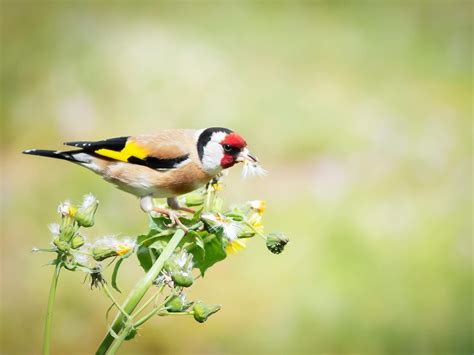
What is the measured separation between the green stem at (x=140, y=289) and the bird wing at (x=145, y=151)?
34cm

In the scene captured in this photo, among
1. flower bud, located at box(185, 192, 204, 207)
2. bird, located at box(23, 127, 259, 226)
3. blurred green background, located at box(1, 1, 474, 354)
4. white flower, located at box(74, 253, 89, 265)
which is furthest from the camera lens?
blurred green background, located at box(1, 1, 474, 354)

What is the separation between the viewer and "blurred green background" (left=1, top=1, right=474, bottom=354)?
2475 mm

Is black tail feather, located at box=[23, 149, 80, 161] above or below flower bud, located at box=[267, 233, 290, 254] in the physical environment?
below

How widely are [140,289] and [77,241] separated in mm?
112

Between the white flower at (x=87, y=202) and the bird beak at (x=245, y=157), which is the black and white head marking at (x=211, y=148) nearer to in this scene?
the bird beak at (x=245, y=157)

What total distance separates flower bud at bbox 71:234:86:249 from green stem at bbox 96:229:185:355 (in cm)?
9

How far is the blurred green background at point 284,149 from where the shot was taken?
2.47 m

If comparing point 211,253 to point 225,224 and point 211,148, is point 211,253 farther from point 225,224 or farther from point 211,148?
point 211,148

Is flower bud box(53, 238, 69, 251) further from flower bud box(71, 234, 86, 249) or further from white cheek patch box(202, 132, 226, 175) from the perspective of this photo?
white cheek patch box(202, 132, 226, 175)

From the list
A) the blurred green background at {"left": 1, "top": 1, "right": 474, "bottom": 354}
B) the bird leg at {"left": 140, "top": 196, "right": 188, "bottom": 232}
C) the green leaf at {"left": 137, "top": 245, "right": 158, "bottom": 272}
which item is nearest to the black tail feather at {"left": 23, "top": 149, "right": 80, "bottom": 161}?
the bird leg at {"left": 140, "top": 196, "right": 188, "bottom": 232}

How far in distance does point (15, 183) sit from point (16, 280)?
1.49 ft

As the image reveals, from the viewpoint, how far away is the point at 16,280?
2.61 metres

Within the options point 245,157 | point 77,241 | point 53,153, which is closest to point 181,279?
point 77,241

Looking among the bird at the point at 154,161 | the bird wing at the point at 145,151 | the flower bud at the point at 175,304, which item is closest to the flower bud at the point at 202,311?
the flower bud at the point at 175,304
